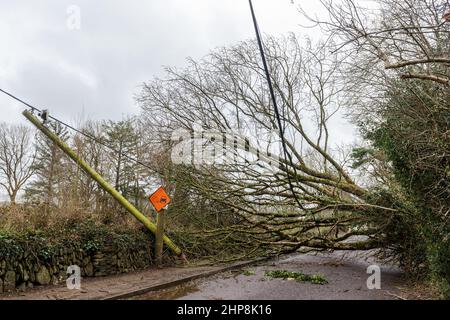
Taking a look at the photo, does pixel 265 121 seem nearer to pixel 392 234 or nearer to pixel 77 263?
pixel 392 234

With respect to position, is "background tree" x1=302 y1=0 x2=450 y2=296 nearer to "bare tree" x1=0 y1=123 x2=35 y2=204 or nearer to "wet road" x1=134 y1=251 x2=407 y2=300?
"wet road" x1=134 y1=251 x2=407 y2=300

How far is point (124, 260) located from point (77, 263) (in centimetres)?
155

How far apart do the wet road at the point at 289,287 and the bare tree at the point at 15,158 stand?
2122 cm

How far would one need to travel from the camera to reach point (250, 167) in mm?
12195

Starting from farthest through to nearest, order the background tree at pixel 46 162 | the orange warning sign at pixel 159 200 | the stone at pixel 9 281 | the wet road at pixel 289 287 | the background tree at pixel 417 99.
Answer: the background tree at pixel 46 162, the orange warning sign at pixel 159 200, the wet road at pixel 289 287, the stone at pixel 9 281, the background tree at pixel 417 99

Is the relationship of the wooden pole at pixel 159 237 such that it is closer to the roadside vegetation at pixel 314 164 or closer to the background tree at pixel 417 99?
the roadside vegetation at pixel 314 164

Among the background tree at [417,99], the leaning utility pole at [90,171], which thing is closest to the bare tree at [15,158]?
the leaning utility pole at [90,171]

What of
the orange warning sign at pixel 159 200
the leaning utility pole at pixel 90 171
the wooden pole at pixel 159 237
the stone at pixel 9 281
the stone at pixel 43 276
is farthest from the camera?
the wooden pole at pixel 159 237

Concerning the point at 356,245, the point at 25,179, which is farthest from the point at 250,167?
the point at 25,179

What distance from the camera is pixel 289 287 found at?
321 inches

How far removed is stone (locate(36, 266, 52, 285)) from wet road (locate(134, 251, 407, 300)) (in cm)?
243

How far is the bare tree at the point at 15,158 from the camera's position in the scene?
25.5 m

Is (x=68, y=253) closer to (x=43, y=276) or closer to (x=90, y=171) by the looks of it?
(x=43, y=276)

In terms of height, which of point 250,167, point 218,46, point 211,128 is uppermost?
point 218,46
